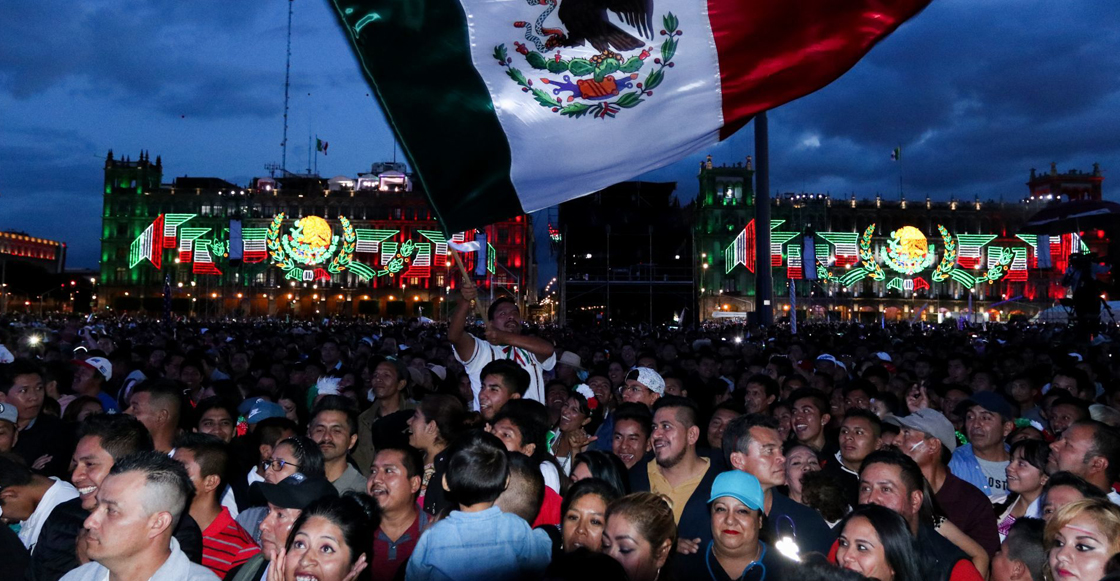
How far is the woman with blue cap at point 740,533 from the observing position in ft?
12.9

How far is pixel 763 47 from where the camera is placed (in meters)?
5.48

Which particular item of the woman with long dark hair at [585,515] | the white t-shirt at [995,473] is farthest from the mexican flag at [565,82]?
the white t-shirt at [995,473]

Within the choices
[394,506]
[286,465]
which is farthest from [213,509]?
[394,506]

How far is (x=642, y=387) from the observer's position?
6.98m

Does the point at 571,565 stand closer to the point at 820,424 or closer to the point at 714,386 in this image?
the point at 820,424

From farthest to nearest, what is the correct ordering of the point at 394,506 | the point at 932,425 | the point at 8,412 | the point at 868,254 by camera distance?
the point at 868,254
the point at 8,412
the point at 932,425
the point at 394,506

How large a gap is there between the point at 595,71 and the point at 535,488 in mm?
2727

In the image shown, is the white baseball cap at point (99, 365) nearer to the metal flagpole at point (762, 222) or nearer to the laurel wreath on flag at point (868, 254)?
the metal flagpole at point (762, 222)

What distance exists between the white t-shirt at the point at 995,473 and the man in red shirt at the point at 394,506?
411 centimetres

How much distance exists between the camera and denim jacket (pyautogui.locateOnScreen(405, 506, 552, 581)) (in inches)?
135

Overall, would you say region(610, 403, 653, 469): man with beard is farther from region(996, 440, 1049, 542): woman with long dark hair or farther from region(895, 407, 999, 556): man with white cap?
region(996, 440, 1049, 542): woman with long dark hair

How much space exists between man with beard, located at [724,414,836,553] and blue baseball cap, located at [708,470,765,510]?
347 millimetres

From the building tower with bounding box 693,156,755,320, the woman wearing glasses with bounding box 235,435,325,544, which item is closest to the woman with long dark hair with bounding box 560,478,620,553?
the woman wearing glasses with bounding box 235,435,325,544

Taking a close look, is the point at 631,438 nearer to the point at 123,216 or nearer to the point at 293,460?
the point at 293,460
